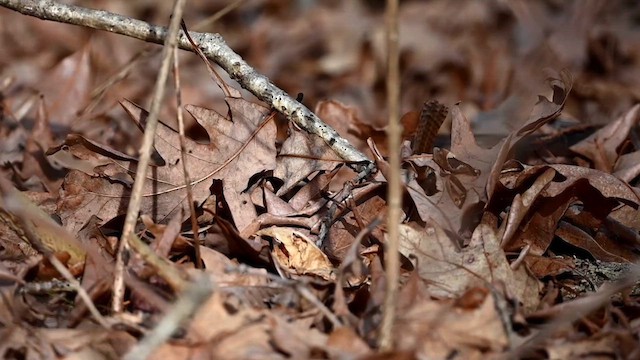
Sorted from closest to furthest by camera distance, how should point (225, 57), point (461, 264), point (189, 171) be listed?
point (461, 264), point (189, 171), point (225, 57)

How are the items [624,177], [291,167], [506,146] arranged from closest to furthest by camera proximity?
[506,146], [291,167], [624,177]

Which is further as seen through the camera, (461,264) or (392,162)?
(461,264)

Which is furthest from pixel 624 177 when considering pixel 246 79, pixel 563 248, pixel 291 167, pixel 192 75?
pixel 192 75

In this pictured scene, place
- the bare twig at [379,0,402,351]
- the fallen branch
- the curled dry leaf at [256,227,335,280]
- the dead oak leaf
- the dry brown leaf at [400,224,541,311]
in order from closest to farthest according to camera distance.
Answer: the bare twig at [379,0,402,351]
the dry brown leaf at [400,224,541,311]
the curled dry leaf at [256,227,335,280]
the dead oak leaf
the fallen branch

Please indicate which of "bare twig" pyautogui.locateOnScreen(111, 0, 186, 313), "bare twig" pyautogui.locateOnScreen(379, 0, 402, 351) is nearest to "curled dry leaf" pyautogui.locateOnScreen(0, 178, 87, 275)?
"bare twig" pyautogui.locateOnScreen(111, 0, 186, 313)

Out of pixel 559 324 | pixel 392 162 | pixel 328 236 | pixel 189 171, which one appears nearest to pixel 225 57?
pixel 189 171

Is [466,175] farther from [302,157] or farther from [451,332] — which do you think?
[451,332]

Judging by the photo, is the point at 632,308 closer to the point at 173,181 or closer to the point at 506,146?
the point at 506,146

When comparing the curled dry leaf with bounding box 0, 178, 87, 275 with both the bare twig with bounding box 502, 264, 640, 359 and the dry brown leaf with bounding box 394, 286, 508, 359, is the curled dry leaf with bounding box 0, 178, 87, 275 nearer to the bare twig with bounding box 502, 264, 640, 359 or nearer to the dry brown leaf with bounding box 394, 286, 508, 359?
the dry brown leaf with bounding box 394, 286, 508, 359
